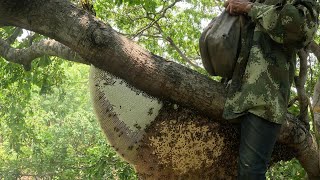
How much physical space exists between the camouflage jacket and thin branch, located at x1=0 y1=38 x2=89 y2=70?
5.14ft

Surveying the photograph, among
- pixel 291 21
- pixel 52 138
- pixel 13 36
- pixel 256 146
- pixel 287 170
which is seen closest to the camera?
pixel 291 21

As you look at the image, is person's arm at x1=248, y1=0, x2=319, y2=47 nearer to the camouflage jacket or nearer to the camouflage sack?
the camouflage jacket

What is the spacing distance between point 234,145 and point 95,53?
3.31ft

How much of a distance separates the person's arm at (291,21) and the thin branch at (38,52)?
68.7 inches

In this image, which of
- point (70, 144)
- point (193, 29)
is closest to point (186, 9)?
point (193, 29)

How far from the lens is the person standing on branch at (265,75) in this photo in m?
2.07

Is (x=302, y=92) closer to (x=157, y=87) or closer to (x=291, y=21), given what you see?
(x=291, y=21)

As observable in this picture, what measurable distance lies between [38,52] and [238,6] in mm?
2502

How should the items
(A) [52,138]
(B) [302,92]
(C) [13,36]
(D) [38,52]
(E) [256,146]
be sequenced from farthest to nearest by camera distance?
(A) [52,138] → (C) [13,36] → (D) [38,52] → (B) [302,92] → (E) [256,146]

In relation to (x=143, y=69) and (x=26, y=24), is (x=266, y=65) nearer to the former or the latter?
(x=143, y=69)

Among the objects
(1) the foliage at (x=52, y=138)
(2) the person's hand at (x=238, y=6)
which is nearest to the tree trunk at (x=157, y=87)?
(2) the person's hand at (x=238, y=6)

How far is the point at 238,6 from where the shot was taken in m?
2.29

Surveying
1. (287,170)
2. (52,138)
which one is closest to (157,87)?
(287,170)

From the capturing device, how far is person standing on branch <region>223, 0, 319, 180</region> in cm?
207
